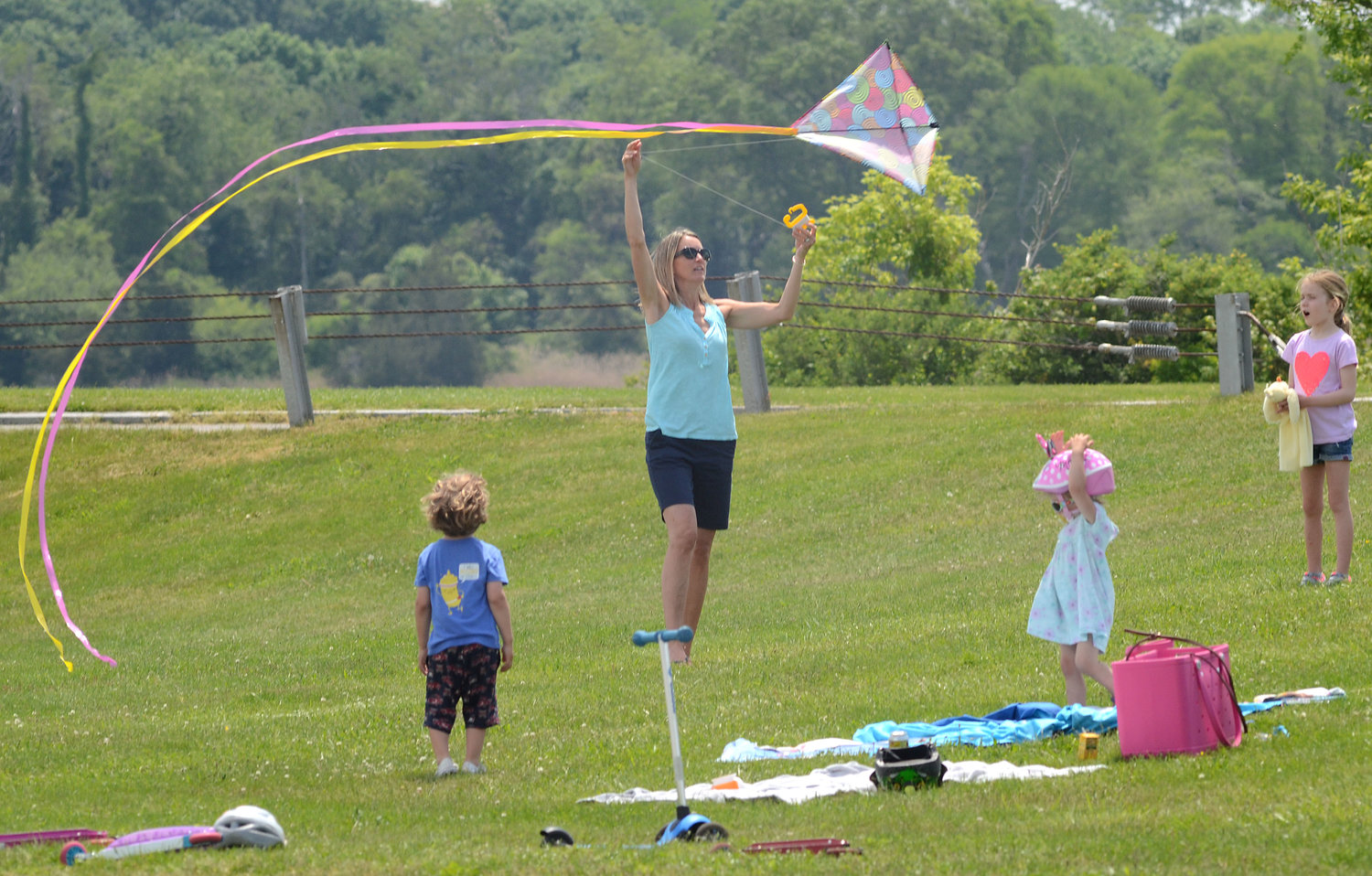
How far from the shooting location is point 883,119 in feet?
30.6

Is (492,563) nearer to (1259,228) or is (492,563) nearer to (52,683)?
(52,683)

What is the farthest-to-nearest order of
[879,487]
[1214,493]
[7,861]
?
[879,487]
[1214,493]
[7,861]

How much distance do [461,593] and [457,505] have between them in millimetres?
381

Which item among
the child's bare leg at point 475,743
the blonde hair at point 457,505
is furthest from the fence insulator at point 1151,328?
the child's bare leg at point 475,743

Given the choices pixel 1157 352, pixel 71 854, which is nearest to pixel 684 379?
pixel 71 854

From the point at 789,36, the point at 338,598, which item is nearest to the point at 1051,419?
the point at 338,598

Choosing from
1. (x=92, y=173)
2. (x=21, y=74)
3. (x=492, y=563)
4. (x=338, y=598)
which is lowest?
(x=338, y=598)

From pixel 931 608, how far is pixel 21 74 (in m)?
95.7

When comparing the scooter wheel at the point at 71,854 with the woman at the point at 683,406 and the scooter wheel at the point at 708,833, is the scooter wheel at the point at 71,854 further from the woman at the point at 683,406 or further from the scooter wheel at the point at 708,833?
the woman at the point at 683,406

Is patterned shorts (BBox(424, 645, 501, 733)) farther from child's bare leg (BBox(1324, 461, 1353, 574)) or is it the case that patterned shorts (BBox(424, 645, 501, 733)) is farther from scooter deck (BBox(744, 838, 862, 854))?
child's bare leg (BBox(1324, 461, 1353, 574))

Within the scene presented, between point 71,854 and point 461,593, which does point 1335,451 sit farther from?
point 71,854

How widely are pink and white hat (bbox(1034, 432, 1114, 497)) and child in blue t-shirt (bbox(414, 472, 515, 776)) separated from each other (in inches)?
94.6

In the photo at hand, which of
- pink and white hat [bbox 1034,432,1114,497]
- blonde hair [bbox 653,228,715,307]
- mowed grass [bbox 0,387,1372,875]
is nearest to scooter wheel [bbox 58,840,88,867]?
mowed grass [bbox 0,387,1372,875]

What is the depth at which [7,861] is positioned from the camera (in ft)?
17.1
